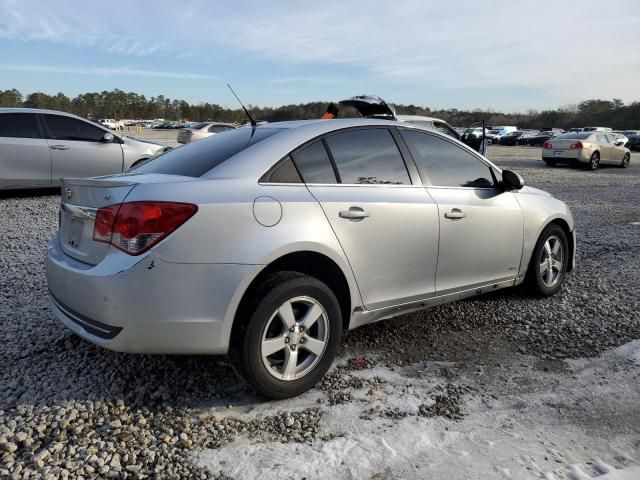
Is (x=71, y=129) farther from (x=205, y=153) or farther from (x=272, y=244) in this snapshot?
(x=272, y=244)

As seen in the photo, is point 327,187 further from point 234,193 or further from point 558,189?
point 558,189

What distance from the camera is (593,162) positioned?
67.7 ft

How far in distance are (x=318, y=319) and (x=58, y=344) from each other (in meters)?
1.89

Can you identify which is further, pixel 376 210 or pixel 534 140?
pixel 534 140

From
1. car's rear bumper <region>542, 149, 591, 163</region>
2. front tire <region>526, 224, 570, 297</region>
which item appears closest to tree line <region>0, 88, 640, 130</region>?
car's rear bumper <region>542, 149, 591, 163</region>

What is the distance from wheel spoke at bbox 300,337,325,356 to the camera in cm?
315

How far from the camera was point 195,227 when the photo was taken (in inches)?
110

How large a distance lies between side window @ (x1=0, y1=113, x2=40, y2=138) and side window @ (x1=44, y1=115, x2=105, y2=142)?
0.24m

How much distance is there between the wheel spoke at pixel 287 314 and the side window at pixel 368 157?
91cm

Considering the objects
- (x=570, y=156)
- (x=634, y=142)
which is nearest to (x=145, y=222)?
(x=570, y=156)

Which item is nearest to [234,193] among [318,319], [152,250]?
[152,250]

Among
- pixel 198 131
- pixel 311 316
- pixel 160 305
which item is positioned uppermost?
pixel 198 131

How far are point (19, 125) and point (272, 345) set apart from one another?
331 inches

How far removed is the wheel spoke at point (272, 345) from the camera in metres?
2.99
